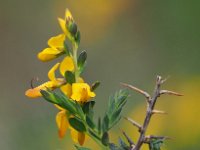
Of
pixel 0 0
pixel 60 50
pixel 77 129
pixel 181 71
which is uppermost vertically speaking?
pixel 0 0

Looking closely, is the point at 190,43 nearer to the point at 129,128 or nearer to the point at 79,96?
the point at 129,128

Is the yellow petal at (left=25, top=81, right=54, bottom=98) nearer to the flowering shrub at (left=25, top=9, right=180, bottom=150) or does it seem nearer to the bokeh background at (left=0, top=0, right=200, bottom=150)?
the flowering shrub at (left=25, top=9, right=180, bottom=150)

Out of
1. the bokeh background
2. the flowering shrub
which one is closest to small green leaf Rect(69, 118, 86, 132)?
the flowering shrub

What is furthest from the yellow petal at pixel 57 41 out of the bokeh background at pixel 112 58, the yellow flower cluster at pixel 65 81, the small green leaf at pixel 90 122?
the bokeh background at pixel 112 58

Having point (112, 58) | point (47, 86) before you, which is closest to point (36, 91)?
point (47, 86)

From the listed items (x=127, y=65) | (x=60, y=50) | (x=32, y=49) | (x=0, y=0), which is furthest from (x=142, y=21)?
(x=60, y=50)

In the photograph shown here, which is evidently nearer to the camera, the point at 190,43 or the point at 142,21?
the point at 190,43

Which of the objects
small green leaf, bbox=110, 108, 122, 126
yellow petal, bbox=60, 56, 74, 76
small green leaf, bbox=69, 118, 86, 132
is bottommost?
small green leaf, bbox=69, 118, 86, 132
